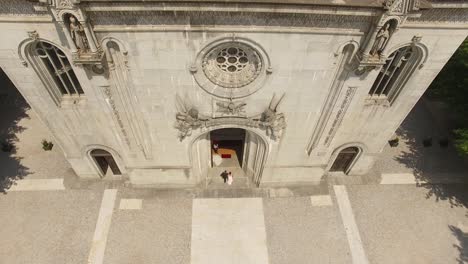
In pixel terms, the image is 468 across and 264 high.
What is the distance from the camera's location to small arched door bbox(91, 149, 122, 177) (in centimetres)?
2448

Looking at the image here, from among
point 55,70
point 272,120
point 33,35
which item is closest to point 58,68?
point 55,70

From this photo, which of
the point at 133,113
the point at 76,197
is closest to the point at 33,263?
the point at 76,197

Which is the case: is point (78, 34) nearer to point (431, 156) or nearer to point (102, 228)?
point (102, 228)

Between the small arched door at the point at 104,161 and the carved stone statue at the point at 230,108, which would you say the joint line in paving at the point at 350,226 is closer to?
the carved stone statue at the point at 230,108

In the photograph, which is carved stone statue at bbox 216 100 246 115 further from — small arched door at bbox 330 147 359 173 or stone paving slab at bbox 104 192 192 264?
small arched door at bbox 330 147 359 173

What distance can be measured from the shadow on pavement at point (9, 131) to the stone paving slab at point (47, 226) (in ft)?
6.04

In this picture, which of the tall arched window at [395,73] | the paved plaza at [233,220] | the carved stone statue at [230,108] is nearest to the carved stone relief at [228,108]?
the carved stone statue at [230,108]

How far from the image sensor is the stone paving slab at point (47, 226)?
73.5ft

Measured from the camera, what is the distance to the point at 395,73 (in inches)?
782

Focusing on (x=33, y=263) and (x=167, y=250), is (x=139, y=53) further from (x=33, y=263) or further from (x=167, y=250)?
(x=33, y=263)

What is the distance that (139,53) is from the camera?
54.8ft

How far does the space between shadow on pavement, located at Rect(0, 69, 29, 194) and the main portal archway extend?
49.1ft

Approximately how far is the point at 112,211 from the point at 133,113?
911 centimetres

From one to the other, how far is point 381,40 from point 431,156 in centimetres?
1842
